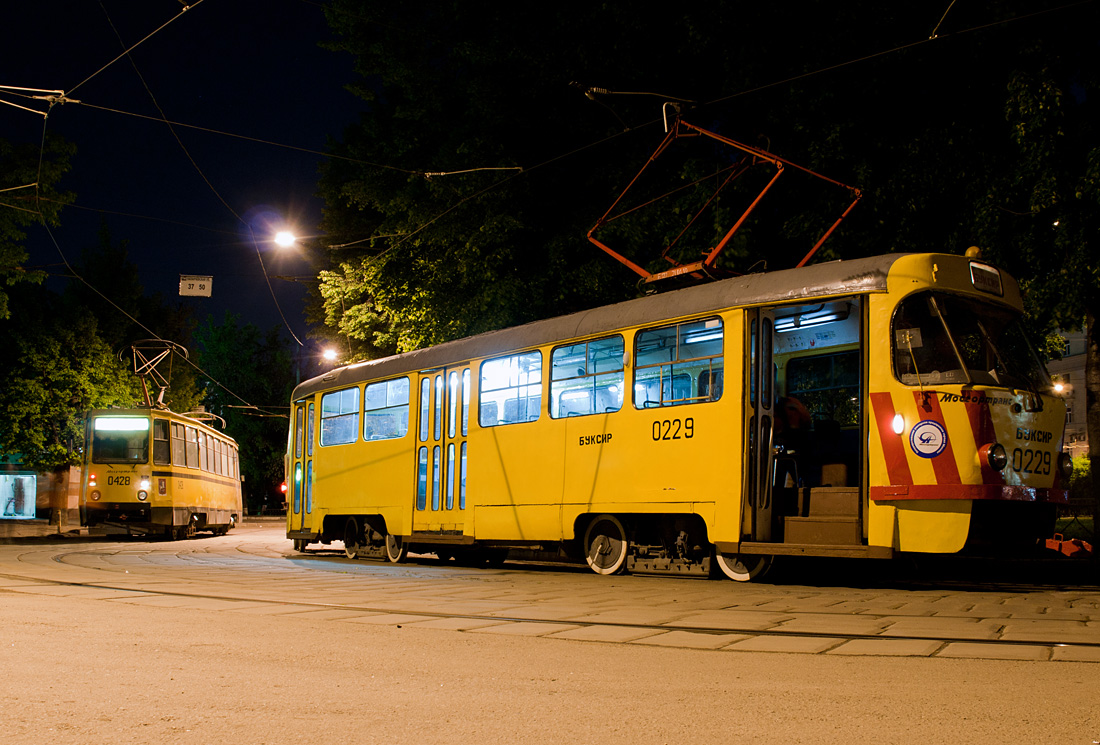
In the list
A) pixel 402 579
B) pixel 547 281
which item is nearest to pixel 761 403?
pixel 402 579

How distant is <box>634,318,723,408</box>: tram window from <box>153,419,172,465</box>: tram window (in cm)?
1641

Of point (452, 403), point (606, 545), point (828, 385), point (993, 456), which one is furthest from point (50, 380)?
point (993, 456)

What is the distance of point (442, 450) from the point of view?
1404cm

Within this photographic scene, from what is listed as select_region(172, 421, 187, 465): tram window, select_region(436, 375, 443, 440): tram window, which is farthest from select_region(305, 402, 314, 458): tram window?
select_region(172, 421, 187, 465): tram window

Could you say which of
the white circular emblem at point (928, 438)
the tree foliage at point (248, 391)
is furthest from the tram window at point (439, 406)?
the tree foliage at point (248, 391)

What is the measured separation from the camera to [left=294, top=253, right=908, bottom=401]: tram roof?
376 inches

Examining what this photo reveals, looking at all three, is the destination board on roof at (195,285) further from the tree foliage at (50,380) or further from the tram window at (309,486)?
the tree foliage at (50,380)

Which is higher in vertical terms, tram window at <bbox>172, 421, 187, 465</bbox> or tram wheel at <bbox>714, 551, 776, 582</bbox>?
tram window at <bbox>172, 421, 187, 465</bbox>

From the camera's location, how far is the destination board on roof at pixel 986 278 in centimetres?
956

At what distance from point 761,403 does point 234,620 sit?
5.44 m

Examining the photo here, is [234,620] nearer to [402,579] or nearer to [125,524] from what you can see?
[402,579]

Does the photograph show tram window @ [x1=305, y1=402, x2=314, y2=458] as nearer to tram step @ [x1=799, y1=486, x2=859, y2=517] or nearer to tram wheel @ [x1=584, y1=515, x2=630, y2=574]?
tram wheel @ [x1=584, y1=515, x2=630, y2=574]

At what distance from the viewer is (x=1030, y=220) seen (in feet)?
43.1

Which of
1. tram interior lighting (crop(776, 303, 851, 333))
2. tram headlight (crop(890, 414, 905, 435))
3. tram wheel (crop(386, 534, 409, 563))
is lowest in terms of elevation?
tram wheel (crop(386, 534, 409, 563))
